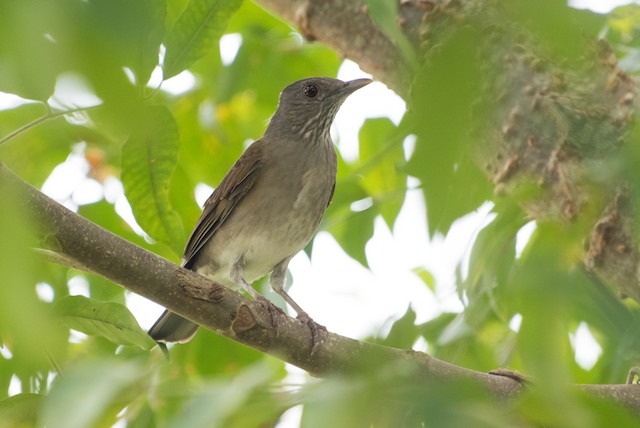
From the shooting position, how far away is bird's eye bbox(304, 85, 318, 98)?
20.2 feet

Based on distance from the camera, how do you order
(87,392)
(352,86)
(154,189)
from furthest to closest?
(352,86)
(154,189)
(87,392)

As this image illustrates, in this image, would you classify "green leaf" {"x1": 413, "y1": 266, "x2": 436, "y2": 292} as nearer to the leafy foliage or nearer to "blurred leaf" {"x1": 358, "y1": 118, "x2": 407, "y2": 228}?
"blurred leaf" {"x1": 358, "y1": 118, "x2": 407, "y2": 228}

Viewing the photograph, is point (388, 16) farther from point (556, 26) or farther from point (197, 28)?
point (197, 28)

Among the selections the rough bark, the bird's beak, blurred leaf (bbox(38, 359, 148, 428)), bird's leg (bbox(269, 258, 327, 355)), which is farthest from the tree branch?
the bird's beak

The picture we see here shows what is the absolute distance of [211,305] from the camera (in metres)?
3.01

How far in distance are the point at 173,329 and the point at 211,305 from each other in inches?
71.1

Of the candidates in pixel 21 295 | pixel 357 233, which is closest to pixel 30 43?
pixel 21 295

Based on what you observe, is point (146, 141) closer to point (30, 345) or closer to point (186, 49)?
point (30, 345)

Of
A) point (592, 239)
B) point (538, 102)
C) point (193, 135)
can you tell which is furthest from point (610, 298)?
point (193, 135)

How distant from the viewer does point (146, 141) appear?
896 millimetres

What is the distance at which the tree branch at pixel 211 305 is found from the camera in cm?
251

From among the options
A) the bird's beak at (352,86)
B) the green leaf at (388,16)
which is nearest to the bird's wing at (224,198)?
the bird's beak at (352,86)

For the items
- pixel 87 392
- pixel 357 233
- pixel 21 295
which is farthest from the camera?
pixel 357 233

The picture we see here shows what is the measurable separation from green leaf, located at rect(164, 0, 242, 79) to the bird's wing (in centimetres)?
262
